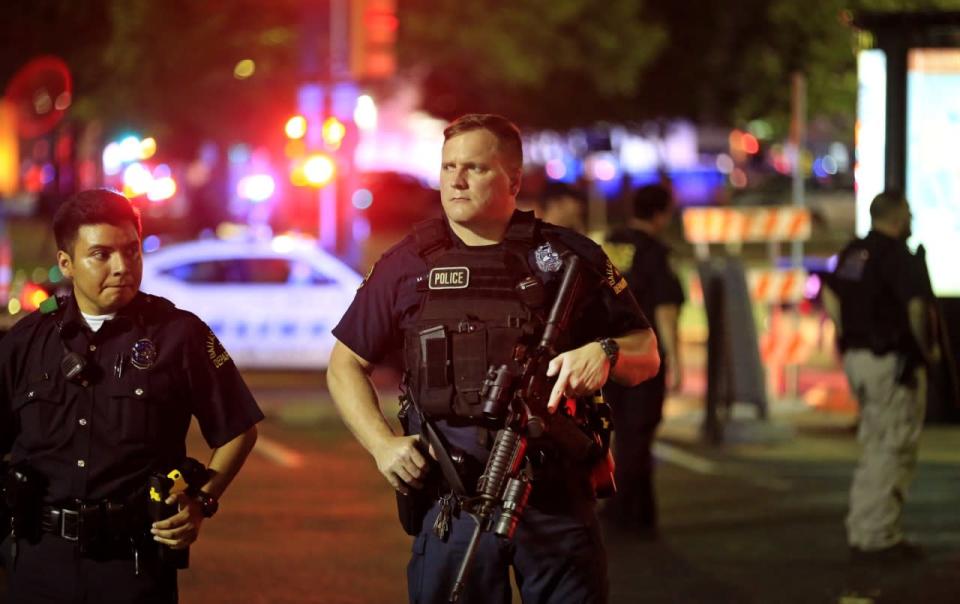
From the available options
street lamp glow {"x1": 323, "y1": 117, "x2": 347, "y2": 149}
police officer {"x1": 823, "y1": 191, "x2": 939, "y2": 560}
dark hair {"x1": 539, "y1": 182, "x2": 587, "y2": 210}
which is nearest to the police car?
street lamp glow {"x1": 323, "y1": 117, "x2": 347, "y2": 149}

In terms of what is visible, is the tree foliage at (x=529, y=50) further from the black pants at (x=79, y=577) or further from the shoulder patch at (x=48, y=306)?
the black pants at (x=79, y=577)

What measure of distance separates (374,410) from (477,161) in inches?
30.1

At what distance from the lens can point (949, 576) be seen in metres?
8.29

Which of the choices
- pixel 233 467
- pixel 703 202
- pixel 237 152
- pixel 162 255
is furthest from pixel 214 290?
pixel 703 202

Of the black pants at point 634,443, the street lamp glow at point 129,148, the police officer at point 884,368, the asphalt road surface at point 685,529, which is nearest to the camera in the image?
the asphalt road surface at point 685,529

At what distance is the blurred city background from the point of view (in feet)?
30.1

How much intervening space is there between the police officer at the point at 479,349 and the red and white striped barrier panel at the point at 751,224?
446 inches

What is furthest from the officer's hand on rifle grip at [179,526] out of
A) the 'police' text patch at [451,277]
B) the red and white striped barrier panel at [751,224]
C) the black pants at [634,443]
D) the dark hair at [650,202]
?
the red and white striped barrier panel at [751,224]

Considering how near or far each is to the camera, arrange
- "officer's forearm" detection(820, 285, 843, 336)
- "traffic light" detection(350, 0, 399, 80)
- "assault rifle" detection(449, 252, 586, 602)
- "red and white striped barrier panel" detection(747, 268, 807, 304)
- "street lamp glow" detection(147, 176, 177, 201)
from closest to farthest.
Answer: "assault rifle" detection(449, 252, 586, 602), "officer's forearm" detection(820, 285, 843, 336), "red and white striped barrier panel" detection(747, 268, 807, 304), "traffic light" detection(350, 0, 399, 80), "street lamp glow" detection(147, 176, 177, 201)

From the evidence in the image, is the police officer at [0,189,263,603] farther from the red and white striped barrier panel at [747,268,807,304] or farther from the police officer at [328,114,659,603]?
the red and white striped barrier panel at [747,268,807,304]

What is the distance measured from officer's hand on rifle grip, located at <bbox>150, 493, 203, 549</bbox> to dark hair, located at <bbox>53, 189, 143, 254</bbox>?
77 cm

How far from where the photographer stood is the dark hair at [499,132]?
470 cm

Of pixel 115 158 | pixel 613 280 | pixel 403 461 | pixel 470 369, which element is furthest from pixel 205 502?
pixel 115 158

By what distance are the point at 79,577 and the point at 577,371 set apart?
1.45 meters
